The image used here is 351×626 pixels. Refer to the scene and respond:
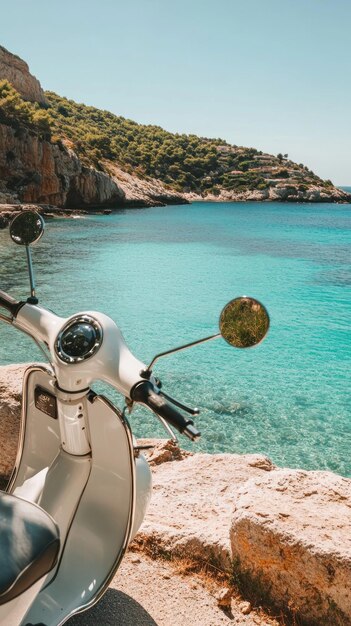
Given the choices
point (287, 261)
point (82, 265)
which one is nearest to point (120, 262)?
point (82, 265)

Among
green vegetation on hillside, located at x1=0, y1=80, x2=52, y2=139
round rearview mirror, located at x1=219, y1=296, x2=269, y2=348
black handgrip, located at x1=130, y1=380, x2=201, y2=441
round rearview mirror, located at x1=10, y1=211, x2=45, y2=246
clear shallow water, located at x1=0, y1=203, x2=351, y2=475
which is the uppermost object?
green vegetation on hillside, located at x1=0, y1=80, x2=52, y2=139

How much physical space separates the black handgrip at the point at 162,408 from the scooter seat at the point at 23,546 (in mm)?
461

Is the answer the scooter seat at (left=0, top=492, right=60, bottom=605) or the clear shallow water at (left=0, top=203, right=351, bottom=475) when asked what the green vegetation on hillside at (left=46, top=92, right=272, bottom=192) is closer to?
the clear shallow water at (left=0, top=203, right=351, bottom=475)

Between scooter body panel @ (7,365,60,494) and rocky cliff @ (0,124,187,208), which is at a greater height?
rocky cliff @ (0,124,187,208)

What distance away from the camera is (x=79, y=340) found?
172 centimetres

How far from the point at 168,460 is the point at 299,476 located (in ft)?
6.40

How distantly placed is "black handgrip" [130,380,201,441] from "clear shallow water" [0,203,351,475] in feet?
14.5

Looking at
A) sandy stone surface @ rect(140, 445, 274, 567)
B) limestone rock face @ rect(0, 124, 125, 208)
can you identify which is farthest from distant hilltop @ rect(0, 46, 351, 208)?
sandy stone surface @ rect(140, 445, 274, 567)

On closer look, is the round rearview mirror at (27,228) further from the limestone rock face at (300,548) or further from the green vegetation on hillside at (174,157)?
the green vegetation on hillside at (174,157)

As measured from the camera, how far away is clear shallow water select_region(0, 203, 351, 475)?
6426mm

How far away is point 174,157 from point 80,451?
284 feet

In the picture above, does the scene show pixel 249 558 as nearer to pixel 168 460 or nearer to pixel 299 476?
pixel 299 476

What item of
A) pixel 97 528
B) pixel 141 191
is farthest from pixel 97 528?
pixel 141 191

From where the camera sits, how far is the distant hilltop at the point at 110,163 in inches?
1534
